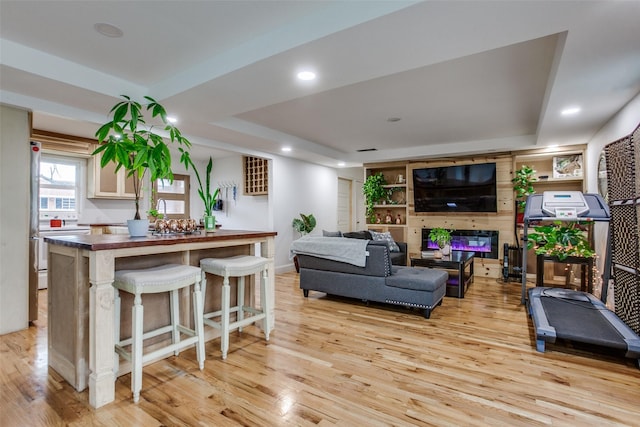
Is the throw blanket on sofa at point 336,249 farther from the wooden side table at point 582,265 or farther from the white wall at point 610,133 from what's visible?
the white wall at point 610,133

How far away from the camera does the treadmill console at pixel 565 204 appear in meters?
3.54

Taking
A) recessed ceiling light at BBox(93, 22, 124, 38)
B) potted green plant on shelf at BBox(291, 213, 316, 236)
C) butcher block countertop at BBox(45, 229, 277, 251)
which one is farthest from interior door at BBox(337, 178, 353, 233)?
recessed ceiling light at BBox(93, 22, 124, 38)

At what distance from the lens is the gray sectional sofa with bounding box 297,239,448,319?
360 centimetres

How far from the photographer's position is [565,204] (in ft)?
12.1

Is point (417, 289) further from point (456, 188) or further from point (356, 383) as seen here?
point (456, 188)

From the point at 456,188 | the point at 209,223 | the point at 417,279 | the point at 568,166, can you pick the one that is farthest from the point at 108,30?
the point at 568,166

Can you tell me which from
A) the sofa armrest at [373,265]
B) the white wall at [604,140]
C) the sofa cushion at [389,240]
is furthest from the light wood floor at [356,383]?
the sofa cushion at [389,240]

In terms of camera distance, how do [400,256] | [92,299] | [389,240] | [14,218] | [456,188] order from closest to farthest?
[92,299]
[14,218]
[400,256]
[389,240]
[456,188]

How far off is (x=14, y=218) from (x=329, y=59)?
11.5 ft

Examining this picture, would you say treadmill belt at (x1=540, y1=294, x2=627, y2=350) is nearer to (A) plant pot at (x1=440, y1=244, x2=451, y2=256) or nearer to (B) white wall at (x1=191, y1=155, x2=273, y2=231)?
(A) plant pot at (x1=440, y1=244, x2=451, y2=256)

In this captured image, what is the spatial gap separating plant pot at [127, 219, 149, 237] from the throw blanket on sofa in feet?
7.31

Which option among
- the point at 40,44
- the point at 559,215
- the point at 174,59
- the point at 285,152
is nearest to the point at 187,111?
the point at 174,59

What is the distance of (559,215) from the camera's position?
366cm

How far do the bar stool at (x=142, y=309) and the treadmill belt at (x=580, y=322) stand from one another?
2913 millimetres
